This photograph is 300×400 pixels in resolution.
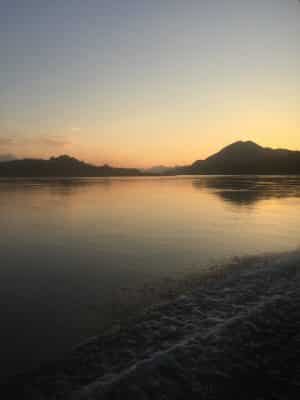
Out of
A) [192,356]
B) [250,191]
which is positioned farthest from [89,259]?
[250,191]

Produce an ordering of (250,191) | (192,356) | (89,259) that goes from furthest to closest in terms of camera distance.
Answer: (250,191) → (89,259) → (192,356)

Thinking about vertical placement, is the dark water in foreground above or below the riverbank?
below

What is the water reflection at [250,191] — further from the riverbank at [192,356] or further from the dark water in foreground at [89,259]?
the riverbank at [192,356]

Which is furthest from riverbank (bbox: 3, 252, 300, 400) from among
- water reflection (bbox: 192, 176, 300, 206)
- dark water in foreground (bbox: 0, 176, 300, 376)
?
water reflection (bbox: 192, 176, 300, 206)

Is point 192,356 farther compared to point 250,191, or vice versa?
point 250,191

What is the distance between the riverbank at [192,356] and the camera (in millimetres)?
4160

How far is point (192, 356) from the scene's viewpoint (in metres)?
4.94

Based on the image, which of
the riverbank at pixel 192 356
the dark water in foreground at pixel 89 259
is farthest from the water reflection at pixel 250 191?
the riverbank at pixel 192 356

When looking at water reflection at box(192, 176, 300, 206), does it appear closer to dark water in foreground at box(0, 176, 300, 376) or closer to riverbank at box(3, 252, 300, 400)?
dark water in foreground at box(0, 176, 300, 376)

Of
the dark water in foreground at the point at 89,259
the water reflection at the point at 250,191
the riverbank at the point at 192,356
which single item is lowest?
the dark water in foreground at the point at 89,259

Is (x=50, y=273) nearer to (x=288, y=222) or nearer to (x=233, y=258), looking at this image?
(x=233, y=258)

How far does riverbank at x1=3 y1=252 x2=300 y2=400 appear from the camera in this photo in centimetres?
416

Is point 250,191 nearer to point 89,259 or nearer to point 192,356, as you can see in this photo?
point 89,259

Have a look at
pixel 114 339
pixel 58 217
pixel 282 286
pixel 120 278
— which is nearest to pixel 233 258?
pixel 282 286
